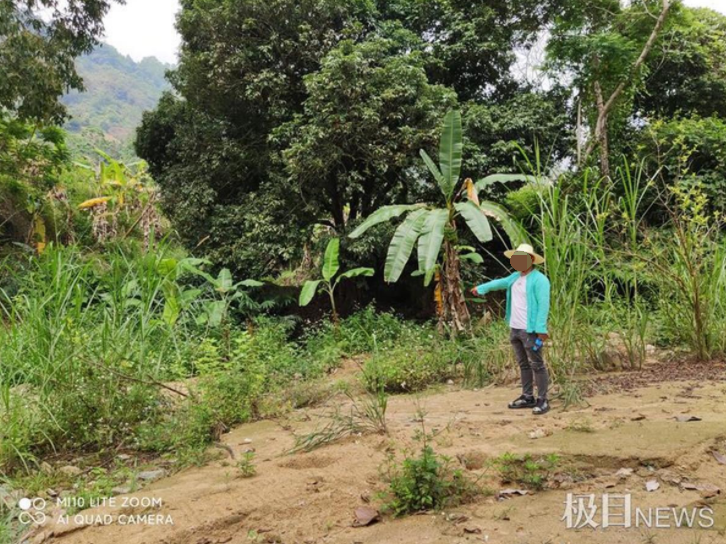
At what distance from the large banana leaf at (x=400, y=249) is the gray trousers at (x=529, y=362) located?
277 cm

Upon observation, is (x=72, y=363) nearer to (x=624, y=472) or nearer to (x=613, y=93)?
(x=624, y=472)

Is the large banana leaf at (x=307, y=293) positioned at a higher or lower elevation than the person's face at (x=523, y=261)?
lower

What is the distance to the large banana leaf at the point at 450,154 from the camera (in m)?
7.16

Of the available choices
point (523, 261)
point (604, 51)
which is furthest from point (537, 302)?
point (604, 51)

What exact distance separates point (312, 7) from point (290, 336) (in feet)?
19.5

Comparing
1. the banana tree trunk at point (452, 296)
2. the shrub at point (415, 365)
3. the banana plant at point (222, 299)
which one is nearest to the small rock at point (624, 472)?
the shrub at point (415, 365)

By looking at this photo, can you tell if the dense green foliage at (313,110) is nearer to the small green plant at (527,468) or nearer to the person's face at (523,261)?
the person's face at (523,261)

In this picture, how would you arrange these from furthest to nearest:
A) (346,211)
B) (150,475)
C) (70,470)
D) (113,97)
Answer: (113,97), (346,211), (70,470), (150,475)

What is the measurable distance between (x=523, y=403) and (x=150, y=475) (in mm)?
2726

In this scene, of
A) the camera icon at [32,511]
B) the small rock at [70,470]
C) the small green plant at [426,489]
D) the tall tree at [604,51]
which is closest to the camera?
the small green plant at [426,489]

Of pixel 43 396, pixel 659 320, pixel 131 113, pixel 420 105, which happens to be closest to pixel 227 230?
pixel 420 105

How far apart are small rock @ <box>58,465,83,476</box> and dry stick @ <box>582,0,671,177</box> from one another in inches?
322

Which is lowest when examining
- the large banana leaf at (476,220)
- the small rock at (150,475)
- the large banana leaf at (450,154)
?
the small rock at (150,475)

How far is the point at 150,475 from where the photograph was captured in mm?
3191
